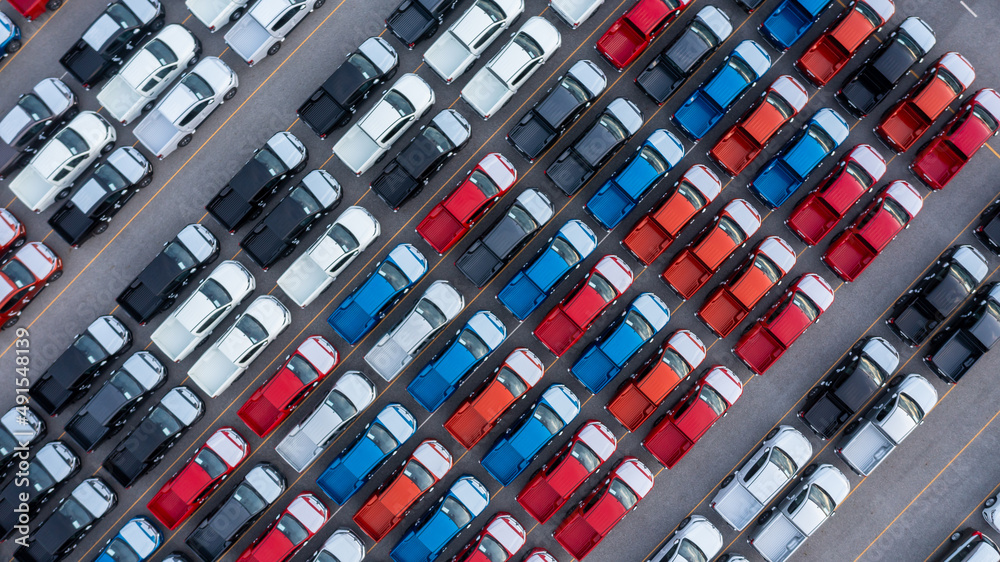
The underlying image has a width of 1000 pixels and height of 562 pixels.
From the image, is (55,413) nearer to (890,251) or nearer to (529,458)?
(529,458)

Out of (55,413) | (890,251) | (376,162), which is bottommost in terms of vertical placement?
(55,413)

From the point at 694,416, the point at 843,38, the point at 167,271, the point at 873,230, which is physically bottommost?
the point at 167,271

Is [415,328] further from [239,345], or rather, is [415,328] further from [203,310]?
[203,310]

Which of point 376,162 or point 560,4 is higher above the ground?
point 560,4

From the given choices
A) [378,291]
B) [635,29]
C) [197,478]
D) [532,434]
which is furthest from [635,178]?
[197,478]

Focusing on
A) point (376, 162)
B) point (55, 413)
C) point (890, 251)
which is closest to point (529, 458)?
point (376, 162)

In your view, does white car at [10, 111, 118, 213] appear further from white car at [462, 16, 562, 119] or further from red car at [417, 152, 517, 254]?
white car at [462, 16, 562, 119]
